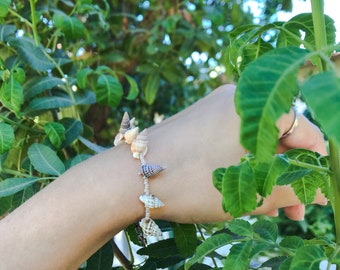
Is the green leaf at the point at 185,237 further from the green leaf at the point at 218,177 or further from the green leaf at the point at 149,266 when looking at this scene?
the green leaf at the point at 218,177

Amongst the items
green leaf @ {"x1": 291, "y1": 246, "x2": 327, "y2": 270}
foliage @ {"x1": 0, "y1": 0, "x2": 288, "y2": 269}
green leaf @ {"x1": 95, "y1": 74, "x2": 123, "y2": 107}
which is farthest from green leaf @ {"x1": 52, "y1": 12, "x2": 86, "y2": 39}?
green leaf @ {"x1": 291, "y1": 246, "x2": 327, "y2": 270}

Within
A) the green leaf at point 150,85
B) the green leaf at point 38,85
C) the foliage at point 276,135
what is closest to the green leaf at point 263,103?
the foliage at point 276,135

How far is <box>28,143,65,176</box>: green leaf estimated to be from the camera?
78 cm

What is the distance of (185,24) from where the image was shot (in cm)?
193

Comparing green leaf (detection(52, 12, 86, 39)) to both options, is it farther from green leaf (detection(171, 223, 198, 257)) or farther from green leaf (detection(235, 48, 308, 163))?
green leaf (detection(235, 48, 308, 163))

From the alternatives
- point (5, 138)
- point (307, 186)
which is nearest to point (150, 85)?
point (5, 138)

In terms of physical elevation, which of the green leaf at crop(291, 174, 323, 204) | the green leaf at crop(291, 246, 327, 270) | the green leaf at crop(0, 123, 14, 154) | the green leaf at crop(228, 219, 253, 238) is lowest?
the green leaf at crop(291, 246, 327, 270)

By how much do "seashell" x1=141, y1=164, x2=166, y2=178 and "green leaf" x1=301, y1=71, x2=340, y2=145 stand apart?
36cm

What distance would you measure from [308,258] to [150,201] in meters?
0.28

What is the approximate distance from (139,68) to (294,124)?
126 centimetres

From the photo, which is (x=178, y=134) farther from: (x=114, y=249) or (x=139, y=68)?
(x=139, y=68)

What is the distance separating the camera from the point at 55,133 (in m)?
0.85

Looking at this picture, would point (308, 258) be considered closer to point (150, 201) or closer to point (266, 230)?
point (266, 230)

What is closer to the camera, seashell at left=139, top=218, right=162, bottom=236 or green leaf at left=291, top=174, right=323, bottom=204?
green leaf at left=291, top=174, right=323, bottom=204
